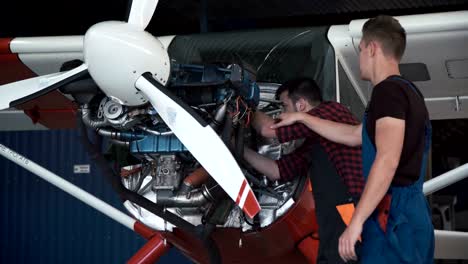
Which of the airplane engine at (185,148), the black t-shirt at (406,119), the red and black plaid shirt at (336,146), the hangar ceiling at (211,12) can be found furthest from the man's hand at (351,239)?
the hangar ceiling at (211,12)

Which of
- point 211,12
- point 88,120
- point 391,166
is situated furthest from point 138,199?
point 211,12

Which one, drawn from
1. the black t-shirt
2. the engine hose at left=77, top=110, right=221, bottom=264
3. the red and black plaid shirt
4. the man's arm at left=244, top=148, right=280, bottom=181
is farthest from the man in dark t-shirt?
the engine hose at left=77, top=110, right=221, bottom=264

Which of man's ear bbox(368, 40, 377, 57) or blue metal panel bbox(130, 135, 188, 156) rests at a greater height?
man's ear bbox(368, 40, 377, 57)

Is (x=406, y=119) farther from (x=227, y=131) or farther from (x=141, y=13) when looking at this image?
(x=141, y=13)

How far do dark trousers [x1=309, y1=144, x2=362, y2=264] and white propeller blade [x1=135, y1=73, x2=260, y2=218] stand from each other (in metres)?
0.34

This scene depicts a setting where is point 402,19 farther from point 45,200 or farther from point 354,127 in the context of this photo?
point 45,200

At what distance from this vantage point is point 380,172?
7.59 feet

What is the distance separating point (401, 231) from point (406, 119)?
1.30 feet

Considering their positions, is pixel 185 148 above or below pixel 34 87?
below

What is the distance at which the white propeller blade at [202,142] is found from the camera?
2.92m

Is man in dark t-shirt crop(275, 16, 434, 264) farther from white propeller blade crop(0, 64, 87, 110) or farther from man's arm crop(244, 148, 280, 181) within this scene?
white propeller blade crop(0, 64, 87, 110)

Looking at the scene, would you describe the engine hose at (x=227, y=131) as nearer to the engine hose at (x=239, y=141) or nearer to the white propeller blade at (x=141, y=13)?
the engine hose at (x=239, y=141)

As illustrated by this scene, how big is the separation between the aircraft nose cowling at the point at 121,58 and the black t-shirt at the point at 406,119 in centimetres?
104

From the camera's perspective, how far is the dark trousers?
304 cm
